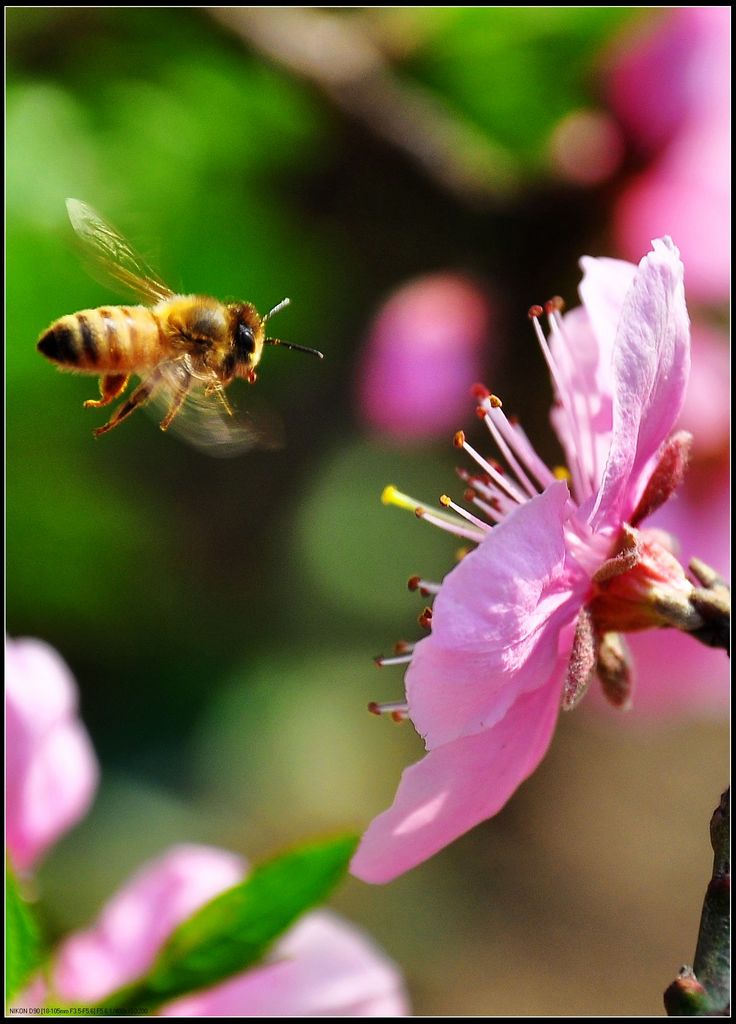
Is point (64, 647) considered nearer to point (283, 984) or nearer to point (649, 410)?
point (283, 984)

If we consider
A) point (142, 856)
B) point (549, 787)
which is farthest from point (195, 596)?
point (549, 787)

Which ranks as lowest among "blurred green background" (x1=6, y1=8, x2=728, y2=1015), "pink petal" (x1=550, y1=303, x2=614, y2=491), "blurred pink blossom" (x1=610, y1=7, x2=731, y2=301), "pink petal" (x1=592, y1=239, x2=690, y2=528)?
"blurred green background" (x1=6, y1=8, x2=728, y2=1015)

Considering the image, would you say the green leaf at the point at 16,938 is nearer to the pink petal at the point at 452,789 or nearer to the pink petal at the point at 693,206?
the pink petal at the point at 452,789

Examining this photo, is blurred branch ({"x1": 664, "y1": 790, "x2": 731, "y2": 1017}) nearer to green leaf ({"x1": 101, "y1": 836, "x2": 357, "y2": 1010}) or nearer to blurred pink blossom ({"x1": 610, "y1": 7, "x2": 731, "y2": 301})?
green leaf ({"x1": 101, "y1": 836, "x2": 357, "y2": 1010})

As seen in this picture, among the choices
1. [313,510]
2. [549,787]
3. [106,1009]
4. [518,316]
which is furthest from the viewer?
[549,787]

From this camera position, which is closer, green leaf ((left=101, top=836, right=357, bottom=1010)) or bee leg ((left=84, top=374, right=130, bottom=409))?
green leaf ((left=101, top=836, right=357, bottom=1010))

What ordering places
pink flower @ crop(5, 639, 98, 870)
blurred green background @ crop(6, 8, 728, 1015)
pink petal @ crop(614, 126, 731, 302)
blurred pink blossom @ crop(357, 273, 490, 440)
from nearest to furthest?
pink flower @ crop(5, 639, 98, 870)
pink petal @ crop(614, 126, 731, 302)
blurred green background @ crop(6, 8, 728, 1015)
blurred pink blossom @ crop(357, 273, 490, 440)

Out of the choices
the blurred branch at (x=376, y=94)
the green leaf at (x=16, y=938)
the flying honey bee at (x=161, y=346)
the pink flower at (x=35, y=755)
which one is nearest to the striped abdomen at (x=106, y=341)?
the flying honey bee at (x=161, y=346)

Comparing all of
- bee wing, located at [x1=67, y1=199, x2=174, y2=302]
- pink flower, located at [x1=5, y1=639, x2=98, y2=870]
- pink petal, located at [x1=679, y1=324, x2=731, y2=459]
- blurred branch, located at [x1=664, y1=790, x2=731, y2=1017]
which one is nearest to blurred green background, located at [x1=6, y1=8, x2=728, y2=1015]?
pink petal, located at [x1=679, y1=324, x2=731, y2=459]
